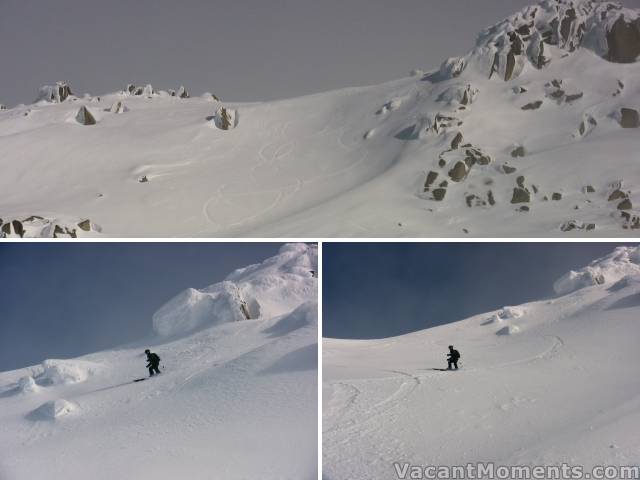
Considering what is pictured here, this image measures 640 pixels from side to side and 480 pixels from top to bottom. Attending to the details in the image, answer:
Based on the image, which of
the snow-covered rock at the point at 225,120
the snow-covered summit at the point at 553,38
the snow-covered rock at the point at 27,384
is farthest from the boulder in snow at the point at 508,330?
the snow-covered rock at the point at 225,120

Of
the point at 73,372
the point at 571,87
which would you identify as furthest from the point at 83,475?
the point at 571,87

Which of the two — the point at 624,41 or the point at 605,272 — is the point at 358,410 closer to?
the point at 605,272

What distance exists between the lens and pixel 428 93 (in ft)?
118

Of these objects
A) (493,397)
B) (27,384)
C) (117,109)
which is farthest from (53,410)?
(117,109)

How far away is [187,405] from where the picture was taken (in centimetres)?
773

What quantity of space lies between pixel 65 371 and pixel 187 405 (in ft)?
5.97

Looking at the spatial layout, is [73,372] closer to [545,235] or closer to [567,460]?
[567,460]

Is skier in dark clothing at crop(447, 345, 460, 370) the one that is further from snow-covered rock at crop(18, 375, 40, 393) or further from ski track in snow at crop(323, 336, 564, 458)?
snow-covered rock at crop(18, 375, 40, 393)

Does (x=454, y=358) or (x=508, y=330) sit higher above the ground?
(x=508, y=330)

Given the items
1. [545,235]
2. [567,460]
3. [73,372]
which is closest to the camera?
[567,460]

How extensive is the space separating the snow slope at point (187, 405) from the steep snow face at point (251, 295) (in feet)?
0.09

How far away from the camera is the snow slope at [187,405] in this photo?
23.6 feet

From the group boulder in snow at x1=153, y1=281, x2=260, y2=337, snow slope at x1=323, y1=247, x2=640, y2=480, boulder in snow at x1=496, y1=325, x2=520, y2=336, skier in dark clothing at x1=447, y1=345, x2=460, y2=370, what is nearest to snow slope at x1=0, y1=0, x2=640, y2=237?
boulder in snow at x1=496, y1=325, x2=520, y2=336

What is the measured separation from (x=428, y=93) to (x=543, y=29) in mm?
7456
